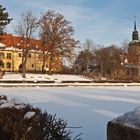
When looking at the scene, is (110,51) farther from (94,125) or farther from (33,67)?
(94,125)

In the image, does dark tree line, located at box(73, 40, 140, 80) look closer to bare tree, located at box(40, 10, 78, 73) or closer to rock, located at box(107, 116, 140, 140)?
bare tree, located at box(40, 10, 78, 73)

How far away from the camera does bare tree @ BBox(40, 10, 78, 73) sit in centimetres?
7075

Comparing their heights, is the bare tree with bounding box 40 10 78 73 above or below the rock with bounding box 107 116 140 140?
above

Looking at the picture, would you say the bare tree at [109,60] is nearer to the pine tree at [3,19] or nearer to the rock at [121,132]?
the pine tree at [3,19]

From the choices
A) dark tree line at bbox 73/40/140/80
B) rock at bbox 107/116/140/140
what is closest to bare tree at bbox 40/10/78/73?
dark tree line at bbox 73/40/140/80

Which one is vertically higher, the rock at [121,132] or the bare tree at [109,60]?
the bare tree at [109,60]

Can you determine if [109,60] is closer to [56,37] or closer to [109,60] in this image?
[109,60]

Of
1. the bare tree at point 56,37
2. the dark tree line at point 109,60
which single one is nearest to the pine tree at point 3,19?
the bare tree at point 56,37

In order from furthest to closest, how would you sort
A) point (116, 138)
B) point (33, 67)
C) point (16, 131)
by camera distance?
point (33, 67), point (116, 138), point (16, 131)

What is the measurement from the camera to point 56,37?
232 ft

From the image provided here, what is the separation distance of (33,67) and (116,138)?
325ft

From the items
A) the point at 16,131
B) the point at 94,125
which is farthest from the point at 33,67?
the point at 16,131

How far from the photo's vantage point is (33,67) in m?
105

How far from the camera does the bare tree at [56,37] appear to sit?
70.8 metres
